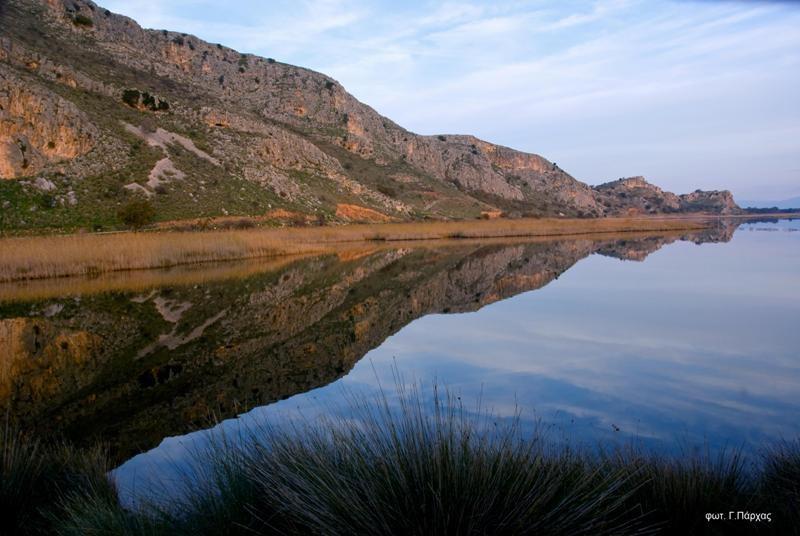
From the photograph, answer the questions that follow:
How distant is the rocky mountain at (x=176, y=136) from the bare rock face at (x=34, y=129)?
0.26 ft

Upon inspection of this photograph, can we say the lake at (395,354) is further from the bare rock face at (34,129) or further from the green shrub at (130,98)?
the green shrub at (130,98)

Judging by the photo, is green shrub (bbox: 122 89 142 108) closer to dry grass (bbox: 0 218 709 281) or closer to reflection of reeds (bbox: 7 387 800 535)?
dry grass (bbox: 0 218 709 281)

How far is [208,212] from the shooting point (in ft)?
134

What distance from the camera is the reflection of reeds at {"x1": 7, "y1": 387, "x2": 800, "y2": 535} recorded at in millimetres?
3527

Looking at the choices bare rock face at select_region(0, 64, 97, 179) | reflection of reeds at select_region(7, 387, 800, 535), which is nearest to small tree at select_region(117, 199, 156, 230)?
bare rock face at select_region(0, 64, 97, 179)

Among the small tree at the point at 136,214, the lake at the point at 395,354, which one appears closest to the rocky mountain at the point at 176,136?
the small tree at the point at 136,214

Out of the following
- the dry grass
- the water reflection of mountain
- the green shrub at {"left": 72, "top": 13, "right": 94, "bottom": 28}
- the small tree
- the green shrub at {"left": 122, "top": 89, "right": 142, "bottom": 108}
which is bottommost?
the water reflection of mountain

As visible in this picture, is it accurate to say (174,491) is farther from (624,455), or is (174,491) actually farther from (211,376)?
(211,376)

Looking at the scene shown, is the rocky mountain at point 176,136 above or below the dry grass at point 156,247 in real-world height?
above

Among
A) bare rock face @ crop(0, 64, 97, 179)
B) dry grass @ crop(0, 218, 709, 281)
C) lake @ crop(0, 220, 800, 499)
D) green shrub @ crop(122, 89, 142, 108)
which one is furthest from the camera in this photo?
green shrub @ crop(122, 89, 142, 108)

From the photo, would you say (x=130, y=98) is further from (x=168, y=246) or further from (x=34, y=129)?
(x=168, y=246)

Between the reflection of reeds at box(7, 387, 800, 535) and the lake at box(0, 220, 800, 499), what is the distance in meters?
0.80

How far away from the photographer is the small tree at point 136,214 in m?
Result: 33.5

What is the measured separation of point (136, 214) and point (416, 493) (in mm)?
33478
